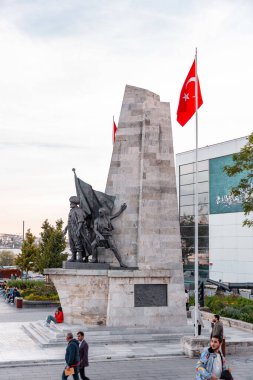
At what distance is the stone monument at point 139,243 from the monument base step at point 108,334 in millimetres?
330

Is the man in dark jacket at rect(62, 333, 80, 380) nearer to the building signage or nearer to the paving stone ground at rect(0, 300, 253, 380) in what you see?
the paving stone ground at rect(0, 300, 253, 380)

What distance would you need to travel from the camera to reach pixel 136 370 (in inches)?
659

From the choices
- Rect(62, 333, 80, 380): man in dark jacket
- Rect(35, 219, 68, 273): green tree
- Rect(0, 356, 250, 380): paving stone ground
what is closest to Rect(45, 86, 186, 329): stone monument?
Rect(0, 356, 250, 380): paving stone ground

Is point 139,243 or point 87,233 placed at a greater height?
point 87,233

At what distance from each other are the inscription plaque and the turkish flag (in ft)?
22.3

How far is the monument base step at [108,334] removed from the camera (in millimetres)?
20391

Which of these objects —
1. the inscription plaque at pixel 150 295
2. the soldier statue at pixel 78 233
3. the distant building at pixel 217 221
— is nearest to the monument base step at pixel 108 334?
the inscription plaque at pixel 150 295

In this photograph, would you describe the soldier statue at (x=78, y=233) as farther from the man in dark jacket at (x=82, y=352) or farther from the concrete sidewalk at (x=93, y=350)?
the man in dark jacket at (x=82, y=352)

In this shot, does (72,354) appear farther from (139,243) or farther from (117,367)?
(139,243)

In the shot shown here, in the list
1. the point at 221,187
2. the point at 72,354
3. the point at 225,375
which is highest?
the point at 221,187

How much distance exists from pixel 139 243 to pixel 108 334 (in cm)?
393

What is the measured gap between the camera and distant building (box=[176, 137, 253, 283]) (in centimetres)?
5269

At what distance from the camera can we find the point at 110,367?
17.2 meters

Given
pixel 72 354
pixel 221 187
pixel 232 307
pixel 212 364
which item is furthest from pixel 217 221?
pixel 212 364
